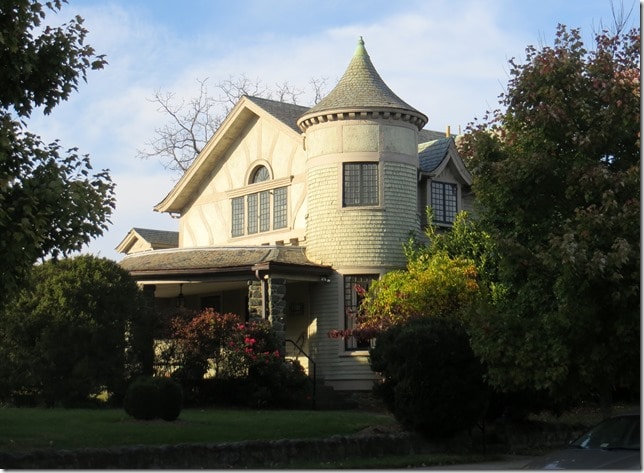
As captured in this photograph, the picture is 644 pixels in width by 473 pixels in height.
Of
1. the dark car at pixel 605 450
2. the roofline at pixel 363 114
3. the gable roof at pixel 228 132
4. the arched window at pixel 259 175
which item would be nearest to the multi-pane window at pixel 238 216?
the arched window at pixel 259 175

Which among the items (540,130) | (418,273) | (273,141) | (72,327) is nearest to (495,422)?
(418,273)

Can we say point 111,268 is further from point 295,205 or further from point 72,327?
point 295,205

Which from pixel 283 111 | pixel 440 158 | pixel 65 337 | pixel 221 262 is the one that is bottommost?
pixel 65 337

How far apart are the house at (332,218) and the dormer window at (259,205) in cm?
6

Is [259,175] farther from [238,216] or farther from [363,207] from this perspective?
[363,207]

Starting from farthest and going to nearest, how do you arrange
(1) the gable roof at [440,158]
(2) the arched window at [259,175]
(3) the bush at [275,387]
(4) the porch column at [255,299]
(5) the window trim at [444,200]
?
(2) the arched window at [259,175]
(5) the window trim at [444,200]
(1) the gable roof at [440,158]
(4) the porch column at [255,299]
(3) the bush at [275,387]

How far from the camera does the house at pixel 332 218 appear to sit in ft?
92.4

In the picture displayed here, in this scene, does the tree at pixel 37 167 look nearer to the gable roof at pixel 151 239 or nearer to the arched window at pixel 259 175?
the arched window at pixel 259 175

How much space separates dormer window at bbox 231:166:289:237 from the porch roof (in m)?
2.23

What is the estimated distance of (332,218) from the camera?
28844 millimetres

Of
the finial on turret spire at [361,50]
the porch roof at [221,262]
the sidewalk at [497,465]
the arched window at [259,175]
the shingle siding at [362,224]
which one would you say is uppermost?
the finial on turret spire at [361,50]

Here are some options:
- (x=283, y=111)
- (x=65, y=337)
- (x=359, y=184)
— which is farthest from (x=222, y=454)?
(x=283, y=111)

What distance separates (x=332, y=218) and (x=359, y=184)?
1300 millimetres

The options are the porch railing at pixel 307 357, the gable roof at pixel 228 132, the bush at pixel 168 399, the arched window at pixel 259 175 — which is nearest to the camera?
the bush at pixel 168 399
